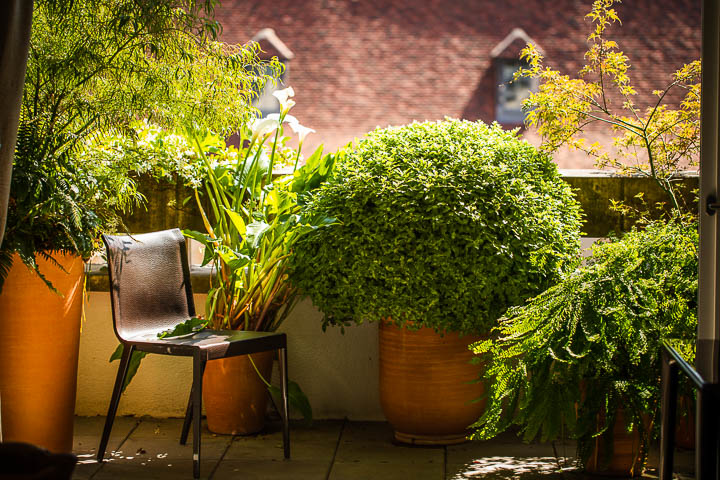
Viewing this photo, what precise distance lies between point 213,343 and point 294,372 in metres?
0.96

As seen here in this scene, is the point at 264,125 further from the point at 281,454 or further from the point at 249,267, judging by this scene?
the point at 281,454

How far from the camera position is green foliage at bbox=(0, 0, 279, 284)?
300cm

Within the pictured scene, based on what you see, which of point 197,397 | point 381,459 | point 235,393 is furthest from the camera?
point 235,393

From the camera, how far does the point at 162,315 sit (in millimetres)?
3619

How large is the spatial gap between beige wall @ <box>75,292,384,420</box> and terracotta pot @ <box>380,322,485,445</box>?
1.63 ft

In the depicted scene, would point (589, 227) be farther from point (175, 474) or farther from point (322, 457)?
point (175, 474)

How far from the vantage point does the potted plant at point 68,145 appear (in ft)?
9.90

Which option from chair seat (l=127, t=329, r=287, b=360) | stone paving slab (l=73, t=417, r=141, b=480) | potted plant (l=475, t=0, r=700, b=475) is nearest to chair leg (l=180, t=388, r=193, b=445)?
stone paving slab (l=73, t=417, r=141, b=480)

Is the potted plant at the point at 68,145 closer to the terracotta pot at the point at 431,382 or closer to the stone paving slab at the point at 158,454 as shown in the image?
the stone paving slab at the point at 158,454

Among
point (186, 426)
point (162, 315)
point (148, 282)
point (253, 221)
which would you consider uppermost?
point (253, 221)

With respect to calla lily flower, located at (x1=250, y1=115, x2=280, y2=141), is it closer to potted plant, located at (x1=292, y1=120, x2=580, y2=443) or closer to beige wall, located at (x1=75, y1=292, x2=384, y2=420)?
potted plant, located at (x1=292, y1=120, x2=580, y2=443)

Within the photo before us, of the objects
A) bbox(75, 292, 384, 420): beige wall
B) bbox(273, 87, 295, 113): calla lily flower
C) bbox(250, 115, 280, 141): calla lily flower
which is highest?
bbox(273, 87, 295, 113): calla lily flower

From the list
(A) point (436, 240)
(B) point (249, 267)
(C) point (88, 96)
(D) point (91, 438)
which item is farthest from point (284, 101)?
(D) point (91, 438)

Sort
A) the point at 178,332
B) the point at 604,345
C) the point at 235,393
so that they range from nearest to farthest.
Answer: the point at 604,345 → the point at 178,332 → the point at 235,393
